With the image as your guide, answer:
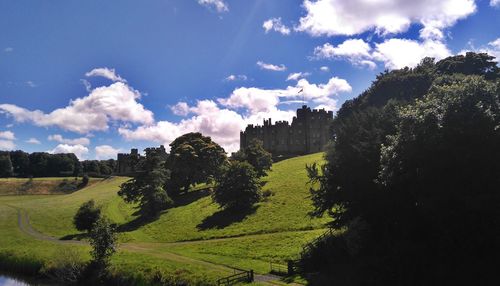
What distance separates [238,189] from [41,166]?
146703 millimetres

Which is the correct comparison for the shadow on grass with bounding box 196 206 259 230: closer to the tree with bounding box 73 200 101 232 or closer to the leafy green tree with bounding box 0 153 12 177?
the tree with bounding box 73 200 101 232

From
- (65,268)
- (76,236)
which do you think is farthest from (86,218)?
(65,268)

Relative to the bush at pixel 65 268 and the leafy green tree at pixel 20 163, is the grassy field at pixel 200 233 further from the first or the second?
the leafy green tree at pixel 20 163

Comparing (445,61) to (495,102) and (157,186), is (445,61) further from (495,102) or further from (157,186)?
(495,102)

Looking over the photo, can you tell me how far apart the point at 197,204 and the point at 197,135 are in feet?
76.8

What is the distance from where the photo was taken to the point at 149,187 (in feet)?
239

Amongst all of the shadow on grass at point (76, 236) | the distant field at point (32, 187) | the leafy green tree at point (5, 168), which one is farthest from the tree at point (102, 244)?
the leafy green tree at point (5, 168)

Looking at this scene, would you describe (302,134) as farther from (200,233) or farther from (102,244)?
(102,244)

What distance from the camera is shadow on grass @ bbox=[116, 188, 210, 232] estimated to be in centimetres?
6838

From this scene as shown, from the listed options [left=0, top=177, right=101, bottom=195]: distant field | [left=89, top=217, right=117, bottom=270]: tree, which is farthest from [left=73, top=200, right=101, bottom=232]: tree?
[left=0, top=177, right=101, bottom=195]: distant field

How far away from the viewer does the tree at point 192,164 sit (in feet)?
276

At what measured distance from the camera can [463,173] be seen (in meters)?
25.8

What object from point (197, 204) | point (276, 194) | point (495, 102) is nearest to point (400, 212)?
point (495, 102)

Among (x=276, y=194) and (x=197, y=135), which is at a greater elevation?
(x=197, y=135)
